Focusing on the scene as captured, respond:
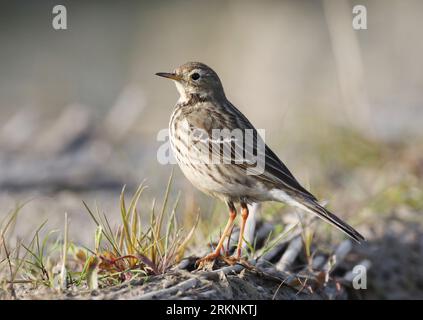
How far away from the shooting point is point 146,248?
4316mm

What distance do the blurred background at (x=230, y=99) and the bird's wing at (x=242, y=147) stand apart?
29.0 inches

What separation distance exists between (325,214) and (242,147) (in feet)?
2.41

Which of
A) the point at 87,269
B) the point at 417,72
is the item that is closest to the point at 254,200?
the point at 87,269

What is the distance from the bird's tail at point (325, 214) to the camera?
4645 millimetres

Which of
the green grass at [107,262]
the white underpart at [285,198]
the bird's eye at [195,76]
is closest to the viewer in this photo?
the green grass at [107,262]

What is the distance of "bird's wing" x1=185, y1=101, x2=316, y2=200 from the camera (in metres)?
4.92

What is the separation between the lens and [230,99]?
1341 centimetres

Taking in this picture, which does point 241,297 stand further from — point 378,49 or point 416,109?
point 378,49

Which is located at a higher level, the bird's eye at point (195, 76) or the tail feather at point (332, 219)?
the bird's eye at point (195, 76)

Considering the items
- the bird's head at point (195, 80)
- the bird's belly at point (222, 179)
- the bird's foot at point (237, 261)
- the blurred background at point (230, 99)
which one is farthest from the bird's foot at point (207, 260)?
the bird's head at point (195, 80)

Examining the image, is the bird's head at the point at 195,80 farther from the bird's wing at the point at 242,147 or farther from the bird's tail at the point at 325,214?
the bird's tail at the point at 325,214

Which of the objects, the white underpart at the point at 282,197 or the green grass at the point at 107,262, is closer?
the green grass at the point at 107,262

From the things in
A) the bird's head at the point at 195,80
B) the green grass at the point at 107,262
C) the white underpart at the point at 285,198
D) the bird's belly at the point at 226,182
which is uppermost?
the bird's head at the point at 195,80

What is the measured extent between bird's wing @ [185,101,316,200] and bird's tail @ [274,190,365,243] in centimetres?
5
